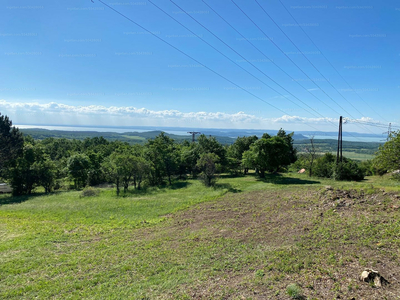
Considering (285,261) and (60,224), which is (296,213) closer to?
(285,261)

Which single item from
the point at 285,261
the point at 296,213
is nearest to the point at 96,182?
the point at 296,213

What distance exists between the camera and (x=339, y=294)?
20.2 feet

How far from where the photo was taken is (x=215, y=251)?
10164 mm

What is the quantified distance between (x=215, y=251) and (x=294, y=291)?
14.9 ft

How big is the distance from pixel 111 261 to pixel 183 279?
418 cm

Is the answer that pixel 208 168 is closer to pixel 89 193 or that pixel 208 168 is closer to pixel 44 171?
pixel 89 193

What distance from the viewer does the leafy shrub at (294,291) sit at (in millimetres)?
6086

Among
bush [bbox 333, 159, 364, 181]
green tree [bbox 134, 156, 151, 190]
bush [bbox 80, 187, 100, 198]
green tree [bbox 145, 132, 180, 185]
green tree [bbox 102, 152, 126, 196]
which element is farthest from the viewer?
green tree [bbox 145, 132, 180, 185]

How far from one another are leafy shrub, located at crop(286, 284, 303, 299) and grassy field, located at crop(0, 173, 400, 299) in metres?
0.13

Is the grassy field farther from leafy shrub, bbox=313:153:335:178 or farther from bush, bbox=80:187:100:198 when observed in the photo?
leafy shrub, bbox=313:153:335:178

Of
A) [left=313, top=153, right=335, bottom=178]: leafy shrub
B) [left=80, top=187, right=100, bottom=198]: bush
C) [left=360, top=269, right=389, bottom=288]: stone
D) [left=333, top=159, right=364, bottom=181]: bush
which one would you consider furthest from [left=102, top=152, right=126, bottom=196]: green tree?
[left=313, top=153, right=335, bottom=178]: leafy shrub

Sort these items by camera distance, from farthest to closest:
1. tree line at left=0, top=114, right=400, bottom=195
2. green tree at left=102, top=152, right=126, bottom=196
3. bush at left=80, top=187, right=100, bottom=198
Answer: tree line at left=0, top=114, right=400, bottom=195
green tree at left=102, top=152, right=126, bottom=196
bush at left=80, top=187, right=100, bottom=198

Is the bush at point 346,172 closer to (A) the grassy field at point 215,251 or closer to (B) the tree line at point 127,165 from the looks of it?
(B) the tree line at point 127,165

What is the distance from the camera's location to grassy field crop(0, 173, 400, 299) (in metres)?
7.12
